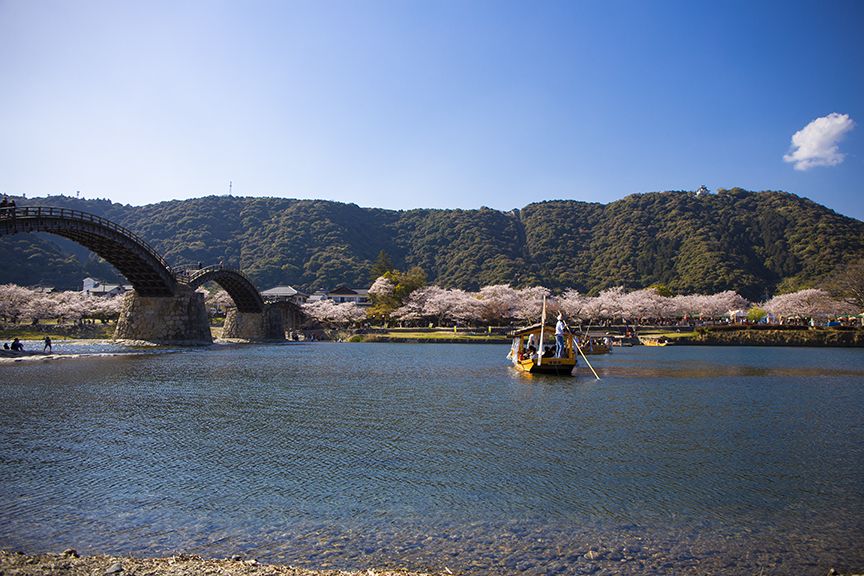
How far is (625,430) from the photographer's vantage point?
15867 millimetres

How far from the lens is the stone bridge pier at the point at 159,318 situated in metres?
49.1

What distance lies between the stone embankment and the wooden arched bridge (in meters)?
53.0

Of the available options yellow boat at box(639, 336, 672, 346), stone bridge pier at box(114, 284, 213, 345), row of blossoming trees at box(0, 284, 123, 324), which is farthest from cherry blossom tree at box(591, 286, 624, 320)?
row of blossoming trees at box(0, 284, 123, 324)

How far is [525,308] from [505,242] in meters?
54.3

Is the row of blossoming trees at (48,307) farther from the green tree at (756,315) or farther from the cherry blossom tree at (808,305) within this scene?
the cherry blossom tree at (808,305)

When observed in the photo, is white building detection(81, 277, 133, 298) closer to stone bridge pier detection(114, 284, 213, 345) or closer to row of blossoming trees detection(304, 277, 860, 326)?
row of blossoming trees detection(304, 277, 860, 326)

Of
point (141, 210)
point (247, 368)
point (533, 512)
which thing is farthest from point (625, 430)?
point (141, 210)

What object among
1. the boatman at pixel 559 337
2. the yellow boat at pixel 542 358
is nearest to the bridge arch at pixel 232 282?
the yellow boat at pixel 542 358

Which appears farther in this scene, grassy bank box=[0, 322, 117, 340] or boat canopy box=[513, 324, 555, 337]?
grassy bank box=[0, 322, 117, 340]

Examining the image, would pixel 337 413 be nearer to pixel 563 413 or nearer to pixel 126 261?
pixel 563 413

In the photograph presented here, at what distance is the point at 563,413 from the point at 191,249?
12692cm

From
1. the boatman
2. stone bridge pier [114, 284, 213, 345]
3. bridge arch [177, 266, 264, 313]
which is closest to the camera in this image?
the boatman

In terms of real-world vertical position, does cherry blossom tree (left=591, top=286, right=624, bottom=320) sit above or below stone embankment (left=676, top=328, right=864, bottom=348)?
above

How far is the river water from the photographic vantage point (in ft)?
24.7
